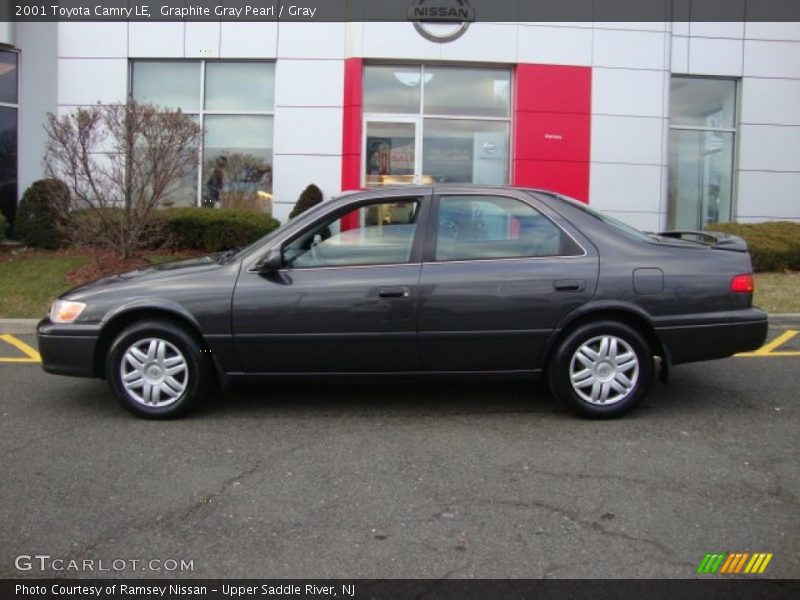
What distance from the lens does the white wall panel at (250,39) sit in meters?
13.6

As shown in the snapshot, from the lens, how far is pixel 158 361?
16.7 ft

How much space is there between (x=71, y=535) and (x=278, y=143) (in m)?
10.9

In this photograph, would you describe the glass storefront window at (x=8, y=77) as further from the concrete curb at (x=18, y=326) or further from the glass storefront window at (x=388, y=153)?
the concrete curb at (x=18, y=326)

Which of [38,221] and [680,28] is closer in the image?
[38,221]

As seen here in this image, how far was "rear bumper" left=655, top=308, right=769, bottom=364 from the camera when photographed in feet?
16.7

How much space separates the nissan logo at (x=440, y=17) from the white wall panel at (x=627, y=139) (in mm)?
2849

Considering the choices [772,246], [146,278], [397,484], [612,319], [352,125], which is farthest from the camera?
[352,125]

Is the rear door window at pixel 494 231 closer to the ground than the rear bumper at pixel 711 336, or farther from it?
farther from it

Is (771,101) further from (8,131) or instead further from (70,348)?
(8,131)

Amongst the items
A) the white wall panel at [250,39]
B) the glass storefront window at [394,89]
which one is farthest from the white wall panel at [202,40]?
the glass storefront window at [394,89]

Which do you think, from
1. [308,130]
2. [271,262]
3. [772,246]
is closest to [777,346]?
[772,246]

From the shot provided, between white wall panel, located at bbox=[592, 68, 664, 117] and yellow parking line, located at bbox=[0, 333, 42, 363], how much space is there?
32.9 feet

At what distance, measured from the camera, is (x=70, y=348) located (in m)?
5.14
